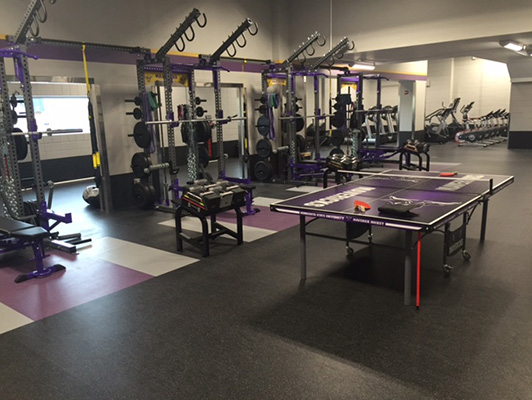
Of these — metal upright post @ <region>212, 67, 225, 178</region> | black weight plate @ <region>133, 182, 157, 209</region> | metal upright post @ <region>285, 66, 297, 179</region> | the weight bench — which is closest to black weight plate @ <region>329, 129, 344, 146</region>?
metal upright post @ <region>285, 66, 297, 179</region>

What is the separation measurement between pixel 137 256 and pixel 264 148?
14.3ft

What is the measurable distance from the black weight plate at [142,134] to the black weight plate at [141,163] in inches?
9.0

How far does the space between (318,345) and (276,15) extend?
801cm

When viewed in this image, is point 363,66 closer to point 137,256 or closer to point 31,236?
point 137,256

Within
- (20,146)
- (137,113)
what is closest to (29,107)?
(20,146)

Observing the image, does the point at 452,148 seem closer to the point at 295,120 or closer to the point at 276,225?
the point at 295,120

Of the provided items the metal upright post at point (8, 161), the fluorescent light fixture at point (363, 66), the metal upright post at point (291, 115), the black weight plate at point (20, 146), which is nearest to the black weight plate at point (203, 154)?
the metal upright post at point (291, 115)

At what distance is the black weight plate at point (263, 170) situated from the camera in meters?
8.52

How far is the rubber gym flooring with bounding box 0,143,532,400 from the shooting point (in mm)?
2342

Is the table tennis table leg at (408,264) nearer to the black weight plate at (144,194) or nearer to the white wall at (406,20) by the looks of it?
the black weight plate at (144,194)

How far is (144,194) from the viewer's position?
21.5ft

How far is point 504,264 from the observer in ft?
13.0

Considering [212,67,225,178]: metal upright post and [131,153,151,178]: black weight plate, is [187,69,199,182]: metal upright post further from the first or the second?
[131,153,151,178]: black weight plate

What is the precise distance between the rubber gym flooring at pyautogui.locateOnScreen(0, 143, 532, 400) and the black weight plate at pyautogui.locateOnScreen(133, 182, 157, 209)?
66.5 inches
